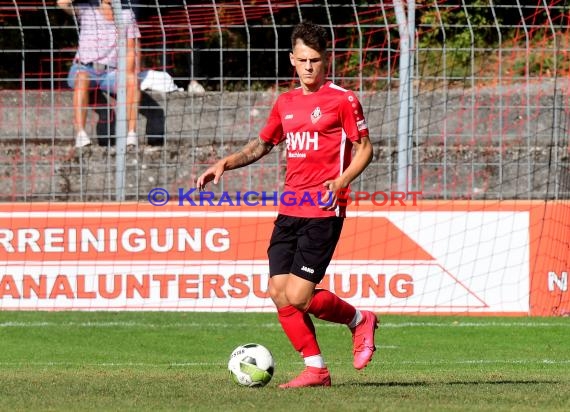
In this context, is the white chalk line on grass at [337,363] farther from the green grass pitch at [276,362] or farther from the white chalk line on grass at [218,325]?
the white chalk line on grass at [218,325]

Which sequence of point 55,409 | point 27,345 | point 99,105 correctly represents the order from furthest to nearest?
1. point 99,105
2. point 27,345
3. point 55,409

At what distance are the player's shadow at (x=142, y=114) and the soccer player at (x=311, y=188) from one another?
738cm

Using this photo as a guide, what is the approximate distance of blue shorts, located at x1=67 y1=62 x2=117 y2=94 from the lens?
1543 centimetres

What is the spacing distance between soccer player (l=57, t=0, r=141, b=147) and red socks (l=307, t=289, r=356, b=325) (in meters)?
6.97

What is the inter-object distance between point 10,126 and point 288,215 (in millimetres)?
8899

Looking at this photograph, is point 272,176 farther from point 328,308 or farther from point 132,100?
point 328,308

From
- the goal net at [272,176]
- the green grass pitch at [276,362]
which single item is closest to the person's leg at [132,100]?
the goal net at [272,176]

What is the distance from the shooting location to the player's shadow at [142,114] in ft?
50.8

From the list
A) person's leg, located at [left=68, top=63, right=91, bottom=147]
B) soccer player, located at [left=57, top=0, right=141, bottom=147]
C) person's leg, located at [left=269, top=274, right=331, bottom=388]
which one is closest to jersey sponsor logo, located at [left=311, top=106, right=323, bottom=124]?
person's leg, located at [left=269, top=274, right=331, bottom=388]

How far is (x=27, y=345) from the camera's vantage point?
11.4 meters

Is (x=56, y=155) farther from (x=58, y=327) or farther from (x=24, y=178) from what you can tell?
(x=58, y=327)

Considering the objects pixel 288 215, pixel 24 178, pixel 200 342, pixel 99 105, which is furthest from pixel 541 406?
pixel 99 105

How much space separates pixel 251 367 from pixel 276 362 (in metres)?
2.59

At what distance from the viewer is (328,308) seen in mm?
8086
